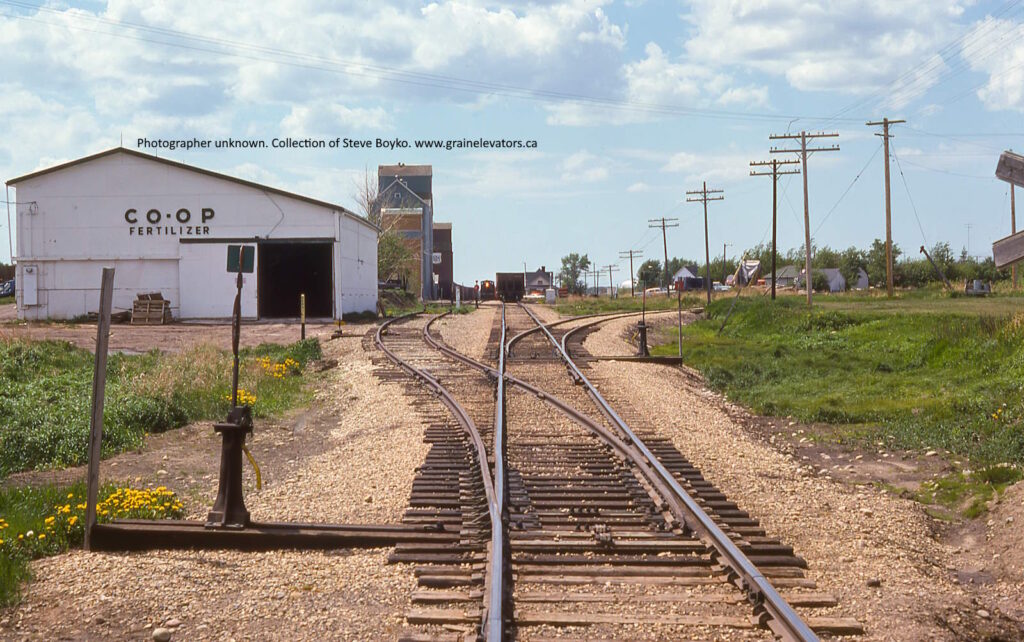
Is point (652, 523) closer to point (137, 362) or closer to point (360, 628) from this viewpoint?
point (360, 628)

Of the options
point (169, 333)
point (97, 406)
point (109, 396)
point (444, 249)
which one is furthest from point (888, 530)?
point (444, 249)

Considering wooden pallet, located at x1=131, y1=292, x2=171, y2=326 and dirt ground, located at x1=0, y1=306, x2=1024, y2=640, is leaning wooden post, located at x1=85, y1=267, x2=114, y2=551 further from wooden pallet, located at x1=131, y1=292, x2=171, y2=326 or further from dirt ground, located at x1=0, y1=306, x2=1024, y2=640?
wooden pallet, located at x1=131, y1=292, x2=171, y2=326

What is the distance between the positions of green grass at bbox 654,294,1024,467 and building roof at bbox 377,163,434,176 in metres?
76.6

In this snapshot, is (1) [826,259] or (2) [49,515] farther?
(1) [826,259]

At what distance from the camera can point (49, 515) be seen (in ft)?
26.3

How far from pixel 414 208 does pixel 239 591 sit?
87718 millimetres

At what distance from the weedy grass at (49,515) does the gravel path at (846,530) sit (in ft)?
16.1

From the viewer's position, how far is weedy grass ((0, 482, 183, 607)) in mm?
6555

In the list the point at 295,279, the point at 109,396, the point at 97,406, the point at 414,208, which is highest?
the point at 414,208

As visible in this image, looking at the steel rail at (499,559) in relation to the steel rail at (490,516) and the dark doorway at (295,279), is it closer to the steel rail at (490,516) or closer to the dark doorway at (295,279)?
the steel rail at (490,516)

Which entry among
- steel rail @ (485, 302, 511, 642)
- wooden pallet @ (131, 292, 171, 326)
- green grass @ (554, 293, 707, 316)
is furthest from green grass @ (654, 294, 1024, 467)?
green grass @ (554, 293, 707, 316)

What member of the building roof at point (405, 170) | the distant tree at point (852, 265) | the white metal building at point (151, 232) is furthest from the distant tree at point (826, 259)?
the white metal building at point (151, 232)

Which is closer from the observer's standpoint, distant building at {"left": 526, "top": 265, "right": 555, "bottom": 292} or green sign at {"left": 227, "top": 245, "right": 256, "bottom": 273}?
green sign at {"left": 227, "top": 245, "right": 256, "bottom": 273}

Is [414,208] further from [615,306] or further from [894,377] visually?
[894,377]
